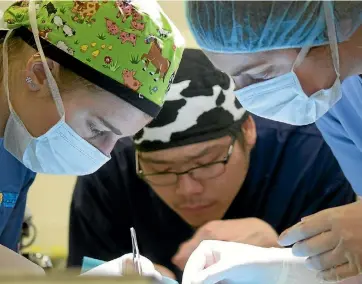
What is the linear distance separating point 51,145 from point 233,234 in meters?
0.65

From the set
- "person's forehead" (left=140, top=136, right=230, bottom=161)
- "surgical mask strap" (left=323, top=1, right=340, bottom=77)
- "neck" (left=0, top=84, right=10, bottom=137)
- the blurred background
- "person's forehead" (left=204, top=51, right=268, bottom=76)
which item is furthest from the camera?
"person's forehead" (left=140, top=136, right=230, bottom=161)

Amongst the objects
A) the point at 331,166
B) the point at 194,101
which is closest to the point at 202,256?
the point at 194,101

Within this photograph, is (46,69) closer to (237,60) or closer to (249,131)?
(237,60)

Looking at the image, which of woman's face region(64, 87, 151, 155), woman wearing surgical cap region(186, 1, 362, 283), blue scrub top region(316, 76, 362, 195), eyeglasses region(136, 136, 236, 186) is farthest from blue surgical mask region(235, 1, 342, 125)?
eyeglasses region(136, 136, 236, 186)

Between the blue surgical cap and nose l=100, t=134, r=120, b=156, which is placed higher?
the blue surgical cap

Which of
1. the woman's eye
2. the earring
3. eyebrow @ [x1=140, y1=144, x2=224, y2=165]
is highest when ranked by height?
the earring

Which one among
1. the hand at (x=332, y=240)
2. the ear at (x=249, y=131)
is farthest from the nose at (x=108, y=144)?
the ear at (x=249, y=131)

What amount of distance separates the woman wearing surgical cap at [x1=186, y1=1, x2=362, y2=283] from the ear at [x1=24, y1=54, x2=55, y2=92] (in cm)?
33

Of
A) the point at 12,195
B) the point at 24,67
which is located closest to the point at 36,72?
the point at 24,67

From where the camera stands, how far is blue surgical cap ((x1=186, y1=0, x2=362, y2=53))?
3.43 feet

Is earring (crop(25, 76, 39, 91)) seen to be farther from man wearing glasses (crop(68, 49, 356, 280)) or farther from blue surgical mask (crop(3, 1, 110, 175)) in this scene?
man wearing glasses (crop(68, 49, 356, 280))

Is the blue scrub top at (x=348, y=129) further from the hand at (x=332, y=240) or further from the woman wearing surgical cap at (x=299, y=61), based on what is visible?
the hand at (x=332, y=240)

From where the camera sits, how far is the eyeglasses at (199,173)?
173cm

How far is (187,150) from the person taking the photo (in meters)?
1.69
